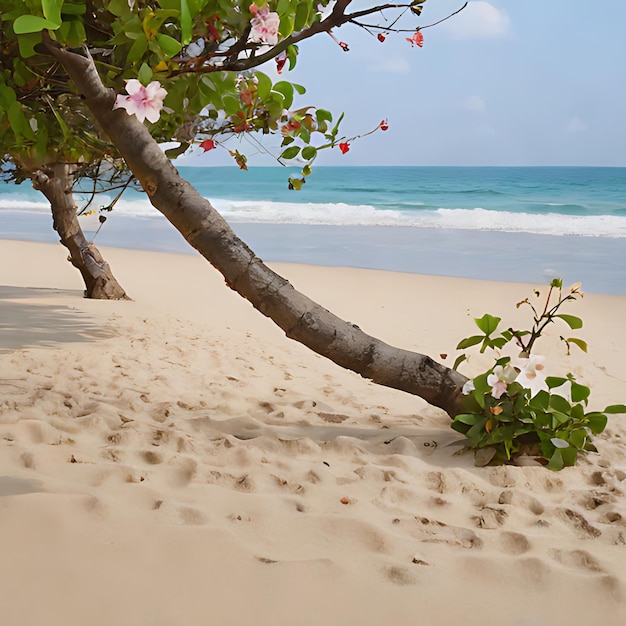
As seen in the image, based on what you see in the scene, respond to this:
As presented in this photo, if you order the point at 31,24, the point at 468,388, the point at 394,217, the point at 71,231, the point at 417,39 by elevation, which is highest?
the point at 417,39

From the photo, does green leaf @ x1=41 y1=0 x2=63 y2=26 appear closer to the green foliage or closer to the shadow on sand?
the green foliage

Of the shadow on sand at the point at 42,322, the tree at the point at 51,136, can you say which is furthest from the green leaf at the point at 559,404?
the shadow on sand at the point at 42,322

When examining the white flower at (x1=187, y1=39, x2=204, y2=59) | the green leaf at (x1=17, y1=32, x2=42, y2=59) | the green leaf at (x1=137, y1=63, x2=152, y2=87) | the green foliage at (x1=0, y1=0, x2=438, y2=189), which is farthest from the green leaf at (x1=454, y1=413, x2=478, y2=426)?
the green leaf at (x1=17, y1=32, x2=42, y2=59)

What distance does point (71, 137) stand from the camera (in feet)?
11.9

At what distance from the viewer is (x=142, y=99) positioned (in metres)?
2.20

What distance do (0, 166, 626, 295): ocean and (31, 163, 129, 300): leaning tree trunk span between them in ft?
16.7

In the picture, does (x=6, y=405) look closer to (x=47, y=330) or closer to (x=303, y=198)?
(x=47, y=330)

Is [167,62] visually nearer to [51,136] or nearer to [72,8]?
[72,8]

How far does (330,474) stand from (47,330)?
3348 mm

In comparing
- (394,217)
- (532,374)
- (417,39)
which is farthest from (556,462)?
Result: (394,217)

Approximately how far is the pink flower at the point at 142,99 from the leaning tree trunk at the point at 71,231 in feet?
11.8

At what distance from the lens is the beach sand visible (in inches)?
65.9

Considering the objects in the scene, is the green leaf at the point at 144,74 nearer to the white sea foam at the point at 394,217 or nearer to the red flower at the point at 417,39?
the red flower at the point at 417,39

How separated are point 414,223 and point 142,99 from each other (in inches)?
723
